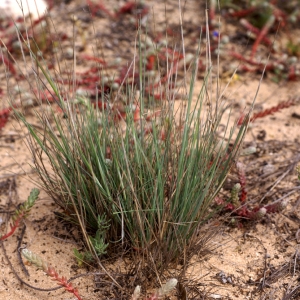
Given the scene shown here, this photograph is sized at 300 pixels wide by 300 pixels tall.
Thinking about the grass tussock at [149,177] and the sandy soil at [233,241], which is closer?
the grass tussock at [149,177]

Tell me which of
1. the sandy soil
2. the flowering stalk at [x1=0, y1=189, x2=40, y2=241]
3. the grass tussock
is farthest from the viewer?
the flowering stalk at [x1=0, y1=189, x2=40, y2=241]

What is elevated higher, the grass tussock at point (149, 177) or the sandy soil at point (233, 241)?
the grass tussock at point (149, 177)

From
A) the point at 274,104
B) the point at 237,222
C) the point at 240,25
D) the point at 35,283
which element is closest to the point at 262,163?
the point at 237,222

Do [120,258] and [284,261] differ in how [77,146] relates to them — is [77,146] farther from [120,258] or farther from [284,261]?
[284,261]

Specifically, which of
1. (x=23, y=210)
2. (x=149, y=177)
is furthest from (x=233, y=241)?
(x=23, y=210)

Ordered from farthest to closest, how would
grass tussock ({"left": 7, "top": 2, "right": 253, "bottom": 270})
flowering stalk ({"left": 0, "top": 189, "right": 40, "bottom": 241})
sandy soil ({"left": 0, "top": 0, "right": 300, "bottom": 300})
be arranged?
flowering stalk ({"left": 0, "top": 189, "right": 40, "bottom": 241}), sandy soil ({"left": 0, "top": 0, "right": 300, "bottom": 300}), grass tussock ({"left": 7, "top": 2, "right": 253, "bottom": 270})

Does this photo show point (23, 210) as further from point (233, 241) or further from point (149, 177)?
point (233, 241)

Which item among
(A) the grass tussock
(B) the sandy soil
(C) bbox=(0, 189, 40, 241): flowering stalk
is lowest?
(B) the sandy soil

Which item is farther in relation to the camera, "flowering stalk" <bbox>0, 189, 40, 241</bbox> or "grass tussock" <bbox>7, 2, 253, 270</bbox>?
"flowering stalk" <bbox>0, 189, 40, 241</bbox>

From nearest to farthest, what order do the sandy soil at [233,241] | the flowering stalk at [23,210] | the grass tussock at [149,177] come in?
the grass tussock at [149,177] → the sandy soil at [233,241] → the flowering stalk at [23,210]

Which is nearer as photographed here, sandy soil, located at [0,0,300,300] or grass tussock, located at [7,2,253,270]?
grass tussock, located at [7,2,253,270]

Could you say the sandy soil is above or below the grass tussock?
below
